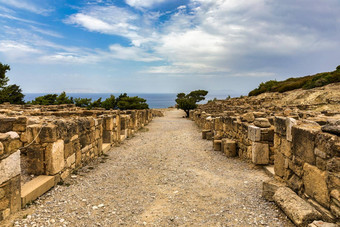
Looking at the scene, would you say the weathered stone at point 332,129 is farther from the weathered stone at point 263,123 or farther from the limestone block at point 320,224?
the weathered stone at point 263,123

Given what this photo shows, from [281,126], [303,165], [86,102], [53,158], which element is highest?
[86,102]

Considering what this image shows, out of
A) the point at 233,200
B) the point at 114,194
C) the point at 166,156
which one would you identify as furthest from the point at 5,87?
the point at 233,200

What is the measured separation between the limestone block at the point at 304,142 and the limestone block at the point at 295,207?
2.35 feet

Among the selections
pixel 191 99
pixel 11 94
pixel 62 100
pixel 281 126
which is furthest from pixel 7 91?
pixel 281 126

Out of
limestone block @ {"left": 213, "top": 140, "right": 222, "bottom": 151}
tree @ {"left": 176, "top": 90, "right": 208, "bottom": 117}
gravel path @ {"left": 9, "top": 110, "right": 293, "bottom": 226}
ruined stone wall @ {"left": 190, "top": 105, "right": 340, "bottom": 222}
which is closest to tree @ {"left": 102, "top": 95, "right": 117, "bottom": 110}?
tree @ {"left": 176, "top": 90, "right": 208, "bottom": 117}

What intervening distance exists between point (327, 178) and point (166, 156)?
20.6 feet

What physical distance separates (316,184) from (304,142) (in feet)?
2.56

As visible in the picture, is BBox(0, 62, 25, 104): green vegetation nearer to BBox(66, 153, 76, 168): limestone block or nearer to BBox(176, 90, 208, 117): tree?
BBox(176, 90, 208, 117): tree

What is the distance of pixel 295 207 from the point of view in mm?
3879

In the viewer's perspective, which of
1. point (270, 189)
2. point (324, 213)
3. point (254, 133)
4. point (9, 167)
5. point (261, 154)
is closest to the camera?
point (324, 213)

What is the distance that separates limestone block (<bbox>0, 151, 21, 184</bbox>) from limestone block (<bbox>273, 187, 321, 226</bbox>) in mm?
4900

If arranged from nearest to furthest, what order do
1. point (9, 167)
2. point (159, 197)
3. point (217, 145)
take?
point (9, 167), point (159, 197), point (217, 145)

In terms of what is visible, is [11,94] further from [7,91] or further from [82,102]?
[82,102]

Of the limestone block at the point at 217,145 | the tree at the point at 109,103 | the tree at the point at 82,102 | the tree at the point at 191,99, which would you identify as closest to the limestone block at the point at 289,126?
the limestone block at the point at 217,145
